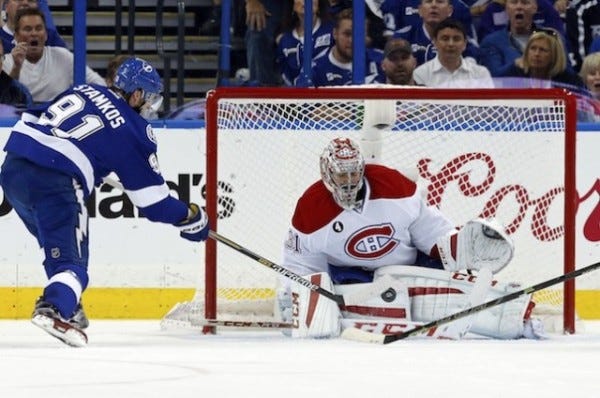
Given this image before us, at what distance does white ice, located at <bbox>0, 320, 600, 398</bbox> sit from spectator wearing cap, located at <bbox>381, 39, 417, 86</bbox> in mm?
1549

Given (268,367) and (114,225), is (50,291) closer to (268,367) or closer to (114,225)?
(268,367)

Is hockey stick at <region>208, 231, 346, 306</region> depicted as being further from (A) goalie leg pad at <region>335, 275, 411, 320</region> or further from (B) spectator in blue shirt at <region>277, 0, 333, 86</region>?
(B) spectator in blue shirt at <region>277, 0, 333, 86</region>

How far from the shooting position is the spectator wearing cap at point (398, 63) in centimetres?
749

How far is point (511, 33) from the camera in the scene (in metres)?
7.65

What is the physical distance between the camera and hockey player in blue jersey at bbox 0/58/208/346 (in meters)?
5.82

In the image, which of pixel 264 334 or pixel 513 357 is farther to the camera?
pixel 264 334

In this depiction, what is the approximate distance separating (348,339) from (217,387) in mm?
1774

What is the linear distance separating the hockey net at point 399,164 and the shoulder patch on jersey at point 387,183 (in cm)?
17

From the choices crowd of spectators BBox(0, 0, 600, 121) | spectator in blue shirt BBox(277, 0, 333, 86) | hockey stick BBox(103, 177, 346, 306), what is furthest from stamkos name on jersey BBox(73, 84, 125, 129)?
spectator in blue shirt BBox(277, 0, 333, 86)

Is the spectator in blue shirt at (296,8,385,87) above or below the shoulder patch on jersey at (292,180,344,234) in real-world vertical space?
above

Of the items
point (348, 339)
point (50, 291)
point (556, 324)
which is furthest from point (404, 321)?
point (50, 291)

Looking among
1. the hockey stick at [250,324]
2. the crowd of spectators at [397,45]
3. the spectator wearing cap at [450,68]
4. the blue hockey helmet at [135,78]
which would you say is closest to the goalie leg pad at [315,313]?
the hockey stick at [250,324]

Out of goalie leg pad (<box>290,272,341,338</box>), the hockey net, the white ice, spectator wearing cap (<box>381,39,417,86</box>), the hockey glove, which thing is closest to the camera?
the white ice

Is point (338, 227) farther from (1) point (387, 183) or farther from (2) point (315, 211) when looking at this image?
(1) point (387, 183)
